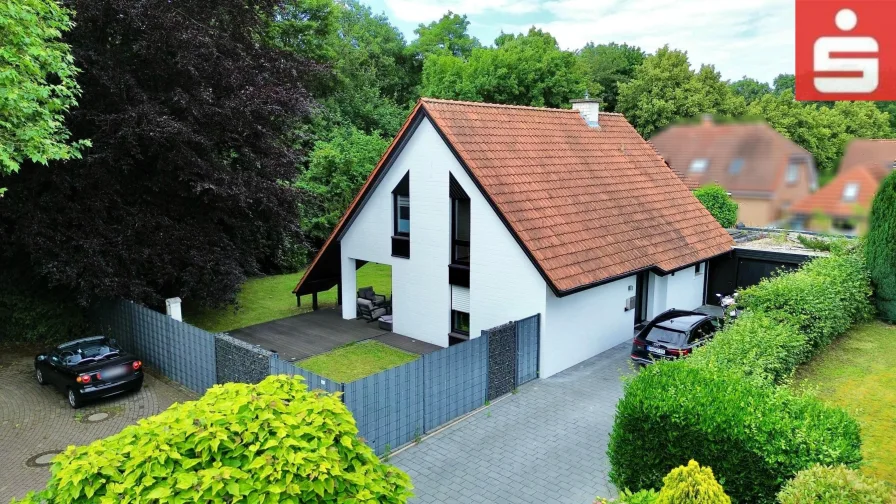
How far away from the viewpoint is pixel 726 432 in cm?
761

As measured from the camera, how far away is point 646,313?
18531 millimetres

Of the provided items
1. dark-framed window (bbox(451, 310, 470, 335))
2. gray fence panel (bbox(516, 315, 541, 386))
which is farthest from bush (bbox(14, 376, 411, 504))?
dark-framed window (bbox(451, 310, 470, 335))

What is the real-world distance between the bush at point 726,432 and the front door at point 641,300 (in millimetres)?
9384

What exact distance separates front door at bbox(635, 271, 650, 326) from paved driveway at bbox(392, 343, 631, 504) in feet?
15.2

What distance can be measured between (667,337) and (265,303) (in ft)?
47.1

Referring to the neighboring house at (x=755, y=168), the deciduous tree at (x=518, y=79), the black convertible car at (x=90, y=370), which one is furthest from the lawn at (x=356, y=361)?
the deciduous tree at (x=518, y=79)

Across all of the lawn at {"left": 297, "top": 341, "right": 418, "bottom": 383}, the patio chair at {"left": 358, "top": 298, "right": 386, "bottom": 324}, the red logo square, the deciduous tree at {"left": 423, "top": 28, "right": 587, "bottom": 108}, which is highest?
the deciduous tree at {"left": 423, "top": 28, "right": 587, "bottom": 108}

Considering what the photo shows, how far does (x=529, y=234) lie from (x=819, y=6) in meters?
10.2

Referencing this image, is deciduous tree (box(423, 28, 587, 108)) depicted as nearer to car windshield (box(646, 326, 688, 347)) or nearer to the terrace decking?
the terrace decking

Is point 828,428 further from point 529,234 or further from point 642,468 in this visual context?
point 529,234

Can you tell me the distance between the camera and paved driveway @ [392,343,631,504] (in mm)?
9758

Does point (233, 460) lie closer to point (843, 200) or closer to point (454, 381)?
point (843, 200)

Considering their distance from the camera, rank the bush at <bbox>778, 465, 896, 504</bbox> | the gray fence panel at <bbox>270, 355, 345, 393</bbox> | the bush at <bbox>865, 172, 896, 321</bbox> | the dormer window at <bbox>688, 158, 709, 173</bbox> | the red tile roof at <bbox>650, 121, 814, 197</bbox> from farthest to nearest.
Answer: the bush at <bbox>865, 172, 896, 321</bbox> → the gray fence panel at <bbox>270, 355, 345, 393</bbox> → the bush at <bbox>778, 465, 896, 504</bbox> → the dormer window at <bbox>688, 158, 709, 173</bbox> → the red tile roof at <bbox>650, 121, 814, 197</bbox>

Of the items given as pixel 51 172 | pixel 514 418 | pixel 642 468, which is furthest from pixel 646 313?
pixel 51 172
